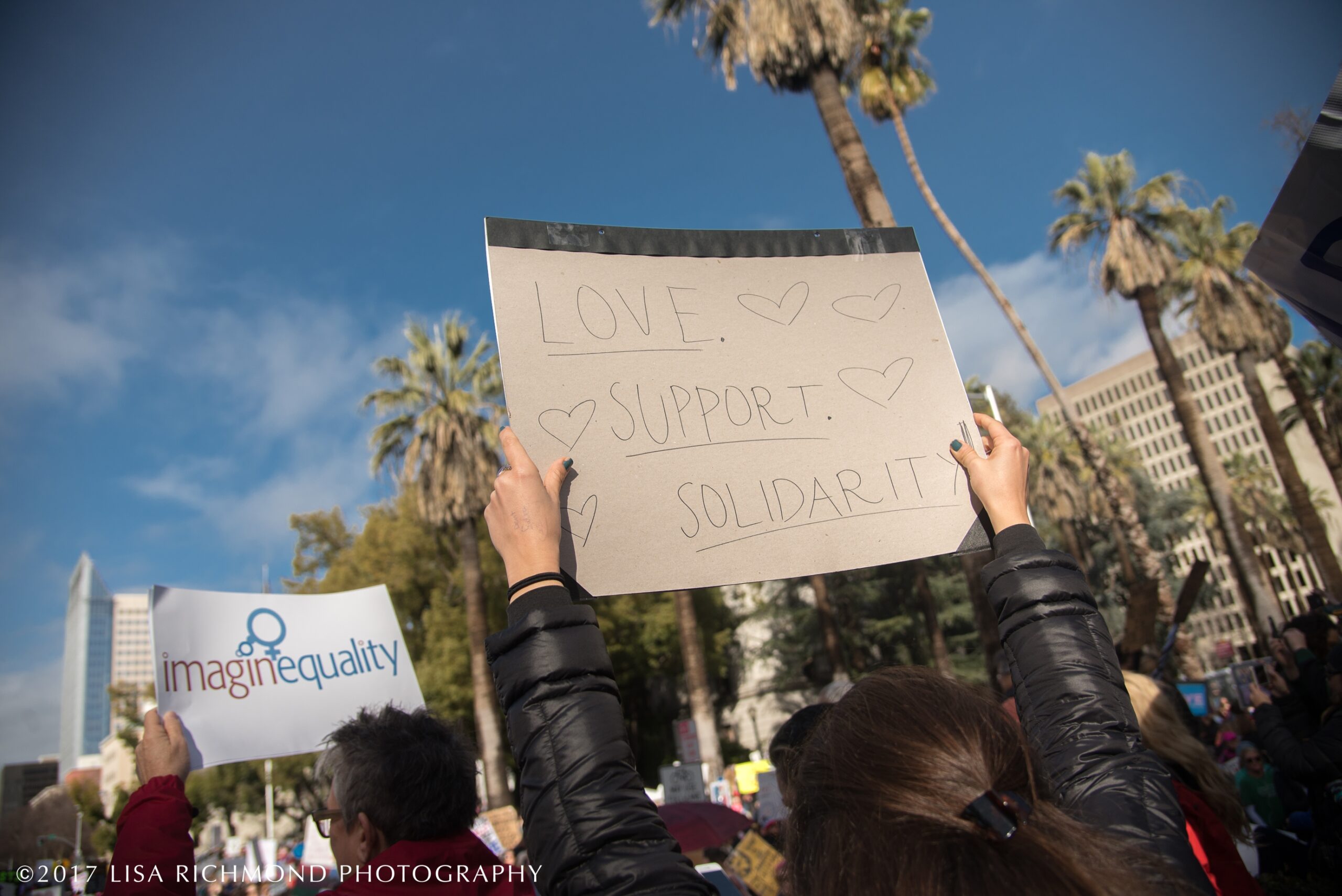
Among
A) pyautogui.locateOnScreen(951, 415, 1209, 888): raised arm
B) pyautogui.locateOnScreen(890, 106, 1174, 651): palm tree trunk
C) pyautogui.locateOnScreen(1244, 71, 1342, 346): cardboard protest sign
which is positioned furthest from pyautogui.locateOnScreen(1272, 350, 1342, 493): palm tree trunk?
pyautogui.locateOnScreen(951, 415, 1209, 888): raised arm

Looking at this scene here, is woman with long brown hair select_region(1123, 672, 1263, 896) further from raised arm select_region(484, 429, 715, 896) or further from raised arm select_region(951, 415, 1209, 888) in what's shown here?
raised arm select_region(484, 429, 715, 896)

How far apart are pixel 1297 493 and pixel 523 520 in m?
21.0

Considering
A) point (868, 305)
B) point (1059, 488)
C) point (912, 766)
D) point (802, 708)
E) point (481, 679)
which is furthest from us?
point (1059, 488)

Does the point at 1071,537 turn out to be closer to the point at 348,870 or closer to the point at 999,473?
the point at 999,473

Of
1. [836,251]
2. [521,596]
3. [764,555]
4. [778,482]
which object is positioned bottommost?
[521,596]

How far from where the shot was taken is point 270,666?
4578mm

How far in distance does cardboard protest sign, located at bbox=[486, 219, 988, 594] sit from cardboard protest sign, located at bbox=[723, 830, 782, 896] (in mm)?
2552

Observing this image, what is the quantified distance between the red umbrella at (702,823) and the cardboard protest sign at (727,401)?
4.41 m

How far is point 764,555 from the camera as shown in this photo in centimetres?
214

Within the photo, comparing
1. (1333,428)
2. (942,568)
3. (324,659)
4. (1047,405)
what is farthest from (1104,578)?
(1047,405)

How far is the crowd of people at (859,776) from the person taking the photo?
3.05 feet

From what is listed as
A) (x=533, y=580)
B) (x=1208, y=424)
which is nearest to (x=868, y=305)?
(x=533, y=580)

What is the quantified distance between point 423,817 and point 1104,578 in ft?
134

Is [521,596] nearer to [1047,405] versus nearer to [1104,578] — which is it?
[1104,578]
